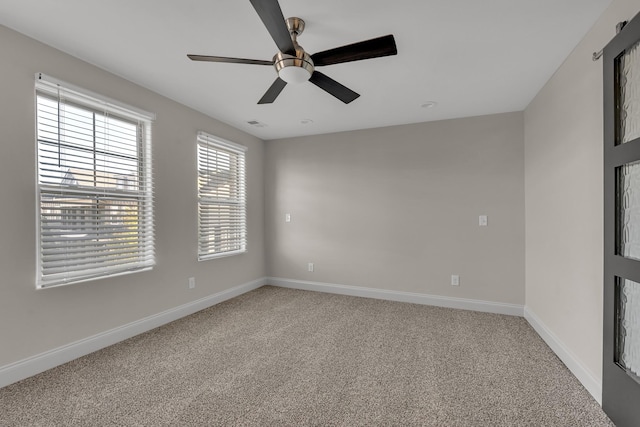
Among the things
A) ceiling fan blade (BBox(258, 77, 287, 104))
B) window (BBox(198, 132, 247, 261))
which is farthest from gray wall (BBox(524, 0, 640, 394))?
window (BBox(198, 132, 247, 261))

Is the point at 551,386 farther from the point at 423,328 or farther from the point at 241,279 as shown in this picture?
the point at 241,279

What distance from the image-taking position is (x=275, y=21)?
1.47 metres

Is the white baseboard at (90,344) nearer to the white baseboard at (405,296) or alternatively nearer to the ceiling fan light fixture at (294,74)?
the white baseboard at (405,296)

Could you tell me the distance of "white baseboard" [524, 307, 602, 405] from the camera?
1.90 metres

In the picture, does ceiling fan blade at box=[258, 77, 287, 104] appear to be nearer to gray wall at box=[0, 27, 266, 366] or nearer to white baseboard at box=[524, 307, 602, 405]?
gray wall at box=[0, 27, 266, 366]

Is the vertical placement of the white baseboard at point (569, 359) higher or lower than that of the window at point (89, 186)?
lower

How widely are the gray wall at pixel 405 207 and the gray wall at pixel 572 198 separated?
41cm

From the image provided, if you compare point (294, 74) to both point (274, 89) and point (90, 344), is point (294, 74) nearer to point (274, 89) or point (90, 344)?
point (274, 89)

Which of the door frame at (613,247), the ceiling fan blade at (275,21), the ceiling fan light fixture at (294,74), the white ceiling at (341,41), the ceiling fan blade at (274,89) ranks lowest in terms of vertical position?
the door frame at (613,247)

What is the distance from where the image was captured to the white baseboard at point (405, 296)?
355 centimetres

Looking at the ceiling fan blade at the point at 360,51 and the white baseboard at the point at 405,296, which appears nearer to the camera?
the ceiling fan blade at the point at 360,51

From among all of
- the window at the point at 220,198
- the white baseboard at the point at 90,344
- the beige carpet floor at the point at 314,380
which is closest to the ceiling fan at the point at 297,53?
the window at the point at 220,198

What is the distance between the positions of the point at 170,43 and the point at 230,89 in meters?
0.79

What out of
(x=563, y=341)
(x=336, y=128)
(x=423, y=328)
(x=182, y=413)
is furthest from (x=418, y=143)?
(x=182, y=413)
